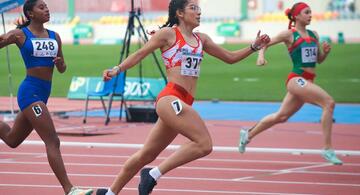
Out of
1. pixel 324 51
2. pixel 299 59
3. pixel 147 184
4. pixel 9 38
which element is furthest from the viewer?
pixel 299 59

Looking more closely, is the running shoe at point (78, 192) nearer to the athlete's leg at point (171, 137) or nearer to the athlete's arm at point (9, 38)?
the athlete's leg at point (171, 137)

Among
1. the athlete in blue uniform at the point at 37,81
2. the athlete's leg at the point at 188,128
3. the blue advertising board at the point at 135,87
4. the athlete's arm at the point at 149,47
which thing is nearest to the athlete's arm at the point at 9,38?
the athlete in blue uniform at the point at 37,81

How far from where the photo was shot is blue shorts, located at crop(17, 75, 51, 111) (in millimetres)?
9164

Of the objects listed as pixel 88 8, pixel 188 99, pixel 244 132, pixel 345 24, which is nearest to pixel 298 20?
pixel 244 132

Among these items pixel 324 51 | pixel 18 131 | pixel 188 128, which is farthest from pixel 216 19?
pixel 188 128

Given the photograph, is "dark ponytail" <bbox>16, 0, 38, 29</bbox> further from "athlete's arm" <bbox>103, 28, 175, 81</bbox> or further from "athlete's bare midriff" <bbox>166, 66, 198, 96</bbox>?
"athlete's bare midriff" <bbox>166, 66, 198, 96</bbox>

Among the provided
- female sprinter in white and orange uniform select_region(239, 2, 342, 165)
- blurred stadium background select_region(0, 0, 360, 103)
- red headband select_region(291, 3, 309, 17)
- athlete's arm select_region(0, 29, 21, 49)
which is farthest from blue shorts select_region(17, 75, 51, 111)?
red headband select_region(291, 3, 309, 17)

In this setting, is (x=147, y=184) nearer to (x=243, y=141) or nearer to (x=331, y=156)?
(x=331, y=156)

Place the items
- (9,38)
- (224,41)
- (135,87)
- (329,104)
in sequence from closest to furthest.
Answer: (9,38) → (329,104) → (135,87) → (224,41)

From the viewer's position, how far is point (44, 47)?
930 centimetres

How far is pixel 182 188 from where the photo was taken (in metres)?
10.2

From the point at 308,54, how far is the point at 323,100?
0.75 meters

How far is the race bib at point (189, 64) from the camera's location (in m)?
8.55

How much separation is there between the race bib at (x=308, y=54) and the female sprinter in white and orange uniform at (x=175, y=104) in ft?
12.1
